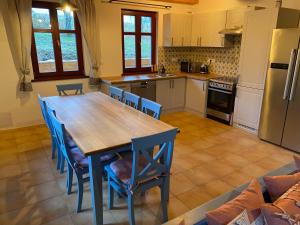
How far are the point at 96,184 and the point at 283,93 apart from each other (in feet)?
9.89

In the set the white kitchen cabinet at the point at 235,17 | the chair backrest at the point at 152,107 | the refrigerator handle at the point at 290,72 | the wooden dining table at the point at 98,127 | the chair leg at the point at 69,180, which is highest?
the white kitchen cabinet at the point at 235,17

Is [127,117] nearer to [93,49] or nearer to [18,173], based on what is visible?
[18,173]

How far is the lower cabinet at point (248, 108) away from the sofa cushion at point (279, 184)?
2661mm

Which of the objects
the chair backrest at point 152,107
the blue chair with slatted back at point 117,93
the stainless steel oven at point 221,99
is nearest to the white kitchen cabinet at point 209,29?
the stainless steel oven at point 221,99

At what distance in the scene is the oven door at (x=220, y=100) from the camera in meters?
4.30

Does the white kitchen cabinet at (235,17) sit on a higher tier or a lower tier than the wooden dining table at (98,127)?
higher

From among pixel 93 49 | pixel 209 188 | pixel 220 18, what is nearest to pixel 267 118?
pixel 209 188

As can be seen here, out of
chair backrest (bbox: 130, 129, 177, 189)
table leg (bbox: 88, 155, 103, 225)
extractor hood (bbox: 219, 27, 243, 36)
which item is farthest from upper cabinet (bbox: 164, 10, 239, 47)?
table leg (bbox: 88, 155, 103, 225)

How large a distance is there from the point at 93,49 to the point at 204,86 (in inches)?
92.7

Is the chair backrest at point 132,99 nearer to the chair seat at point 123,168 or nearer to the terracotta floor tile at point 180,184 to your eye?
the chair seat at point 123,168

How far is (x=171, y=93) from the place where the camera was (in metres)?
5.02

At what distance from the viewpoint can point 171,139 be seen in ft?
6.05

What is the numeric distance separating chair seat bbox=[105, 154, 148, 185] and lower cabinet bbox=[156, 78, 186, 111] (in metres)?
2.81

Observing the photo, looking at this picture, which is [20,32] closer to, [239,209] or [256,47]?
[256,47]
